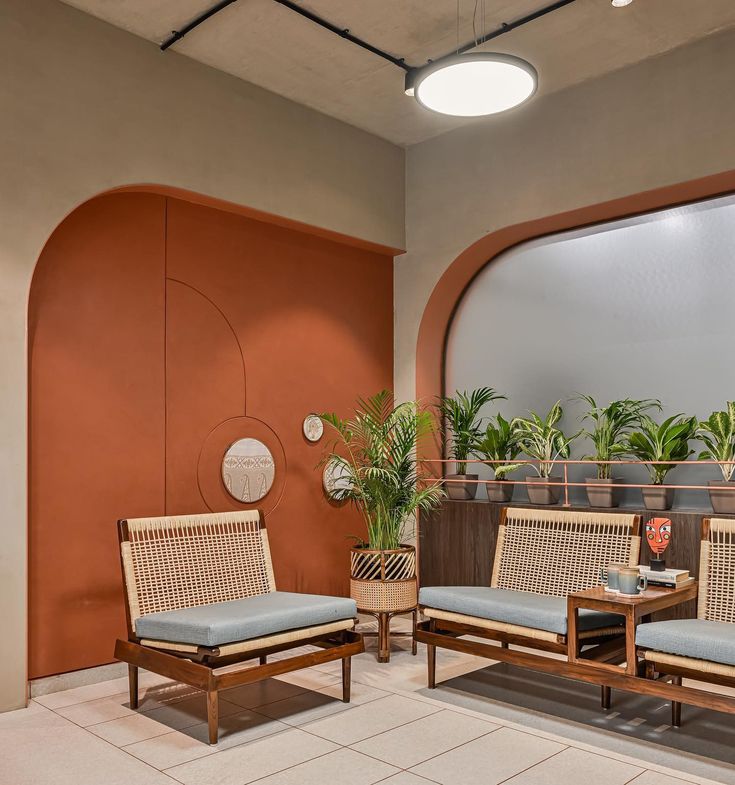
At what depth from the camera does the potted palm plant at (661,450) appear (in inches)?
178

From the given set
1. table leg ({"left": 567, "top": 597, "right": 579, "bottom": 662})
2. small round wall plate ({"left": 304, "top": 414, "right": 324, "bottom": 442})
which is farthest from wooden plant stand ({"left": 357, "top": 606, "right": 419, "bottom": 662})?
small round wall plate ({"left": 304, "top": 414, "right": 324, "bottom": 442})

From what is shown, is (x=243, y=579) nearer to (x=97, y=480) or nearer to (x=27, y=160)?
(x=97, y=480)

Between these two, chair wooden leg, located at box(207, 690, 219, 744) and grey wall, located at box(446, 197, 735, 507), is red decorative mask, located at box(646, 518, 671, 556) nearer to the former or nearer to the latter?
grey wall, located at box(446, 197, 735, 507)

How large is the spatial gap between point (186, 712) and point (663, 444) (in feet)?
9.81

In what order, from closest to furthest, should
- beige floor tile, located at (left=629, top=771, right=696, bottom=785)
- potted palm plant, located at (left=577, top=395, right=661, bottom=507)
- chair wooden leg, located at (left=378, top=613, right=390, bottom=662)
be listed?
beige floor tile, located at (left=629, top=771, right=696, bottom=785) → chair wooden leg, located at (left=378, top=613, right=390, bottom=662) → potted palm plant, located at (left=577, top=395, right=661, bottom=507)

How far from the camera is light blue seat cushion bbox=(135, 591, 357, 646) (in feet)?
10.9

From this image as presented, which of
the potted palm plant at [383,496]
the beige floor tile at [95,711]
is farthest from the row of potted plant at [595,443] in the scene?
the beige floor tile at [95,711]

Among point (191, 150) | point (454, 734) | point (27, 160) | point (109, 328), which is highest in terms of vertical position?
point (191, 150)

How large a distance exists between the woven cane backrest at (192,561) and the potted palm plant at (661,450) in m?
2.25

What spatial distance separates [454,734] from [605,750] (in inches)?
24.7

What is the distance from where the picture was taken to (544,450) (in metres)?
→ 5.13

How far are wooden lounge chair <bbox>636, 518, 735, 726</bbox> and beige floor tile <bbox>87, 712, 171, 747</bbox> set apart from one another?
2.13m

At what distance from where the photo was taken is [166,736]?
132 inches

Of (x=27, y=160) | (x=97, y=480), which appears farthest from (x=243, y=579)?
(x=27, y=160)
